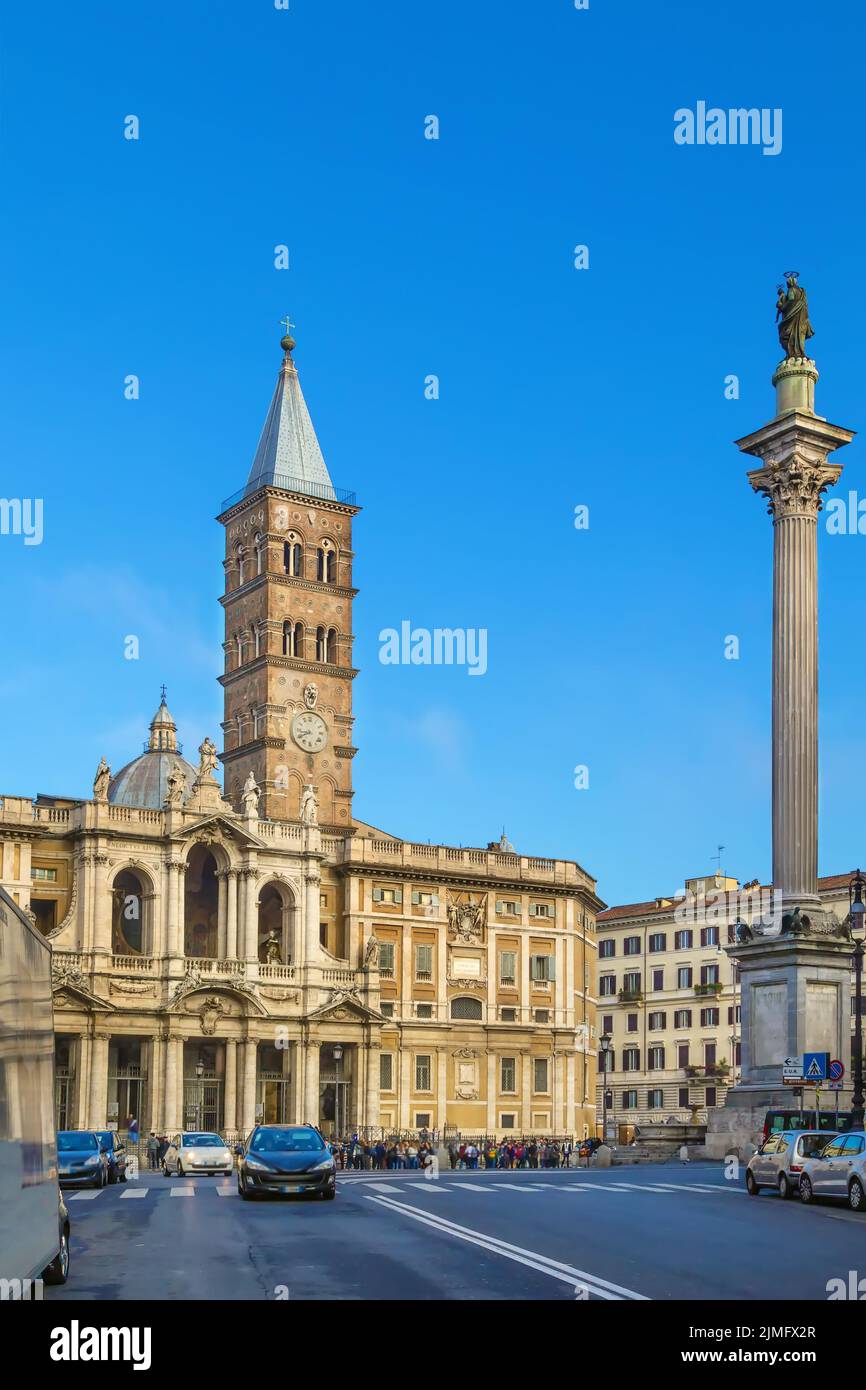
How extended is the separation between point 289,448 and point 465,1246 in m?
78.5

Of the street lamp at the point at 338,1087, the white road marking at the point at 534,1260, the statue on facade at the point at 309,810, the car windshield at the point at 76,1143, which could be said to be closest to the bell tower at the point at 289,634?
the statue on facade at the point at 309,810

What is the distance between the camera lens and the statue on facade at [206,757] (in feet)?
265

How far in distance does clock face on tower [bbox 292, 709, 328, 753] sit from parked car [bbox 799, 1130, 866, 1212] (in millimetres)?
61621

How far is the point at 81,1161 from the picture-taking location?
37188 millimetres

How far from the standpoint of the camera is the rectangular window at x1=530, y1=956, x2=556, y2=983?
9094 cm

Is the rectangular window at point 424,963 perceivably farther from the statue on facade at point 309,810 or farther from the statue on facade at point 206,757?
the statue on facade at point 206,757

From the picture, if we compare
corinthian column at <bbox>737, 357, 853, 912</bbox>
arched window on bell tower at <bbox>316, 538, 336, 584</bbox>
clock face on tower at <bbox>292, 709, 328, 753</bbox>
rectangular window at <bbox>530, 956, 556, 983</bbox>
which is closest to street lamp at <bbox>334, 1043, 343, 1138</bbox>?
rectangular window at <bbox>530, 956, 556, 983</bbox>

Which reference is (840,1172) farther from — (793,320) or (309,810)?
(309,810)

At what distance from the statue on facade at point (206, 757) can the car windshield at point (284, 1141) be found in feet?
164

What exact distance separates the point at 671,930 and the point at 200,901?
31819 mm

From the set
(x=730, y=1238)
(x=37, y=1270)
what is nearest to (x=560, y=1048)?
(x=730, y=1238)

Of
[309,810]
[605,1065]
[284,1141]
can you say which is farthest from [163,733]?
[284,1141]

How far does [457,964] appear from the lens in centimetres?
8825
